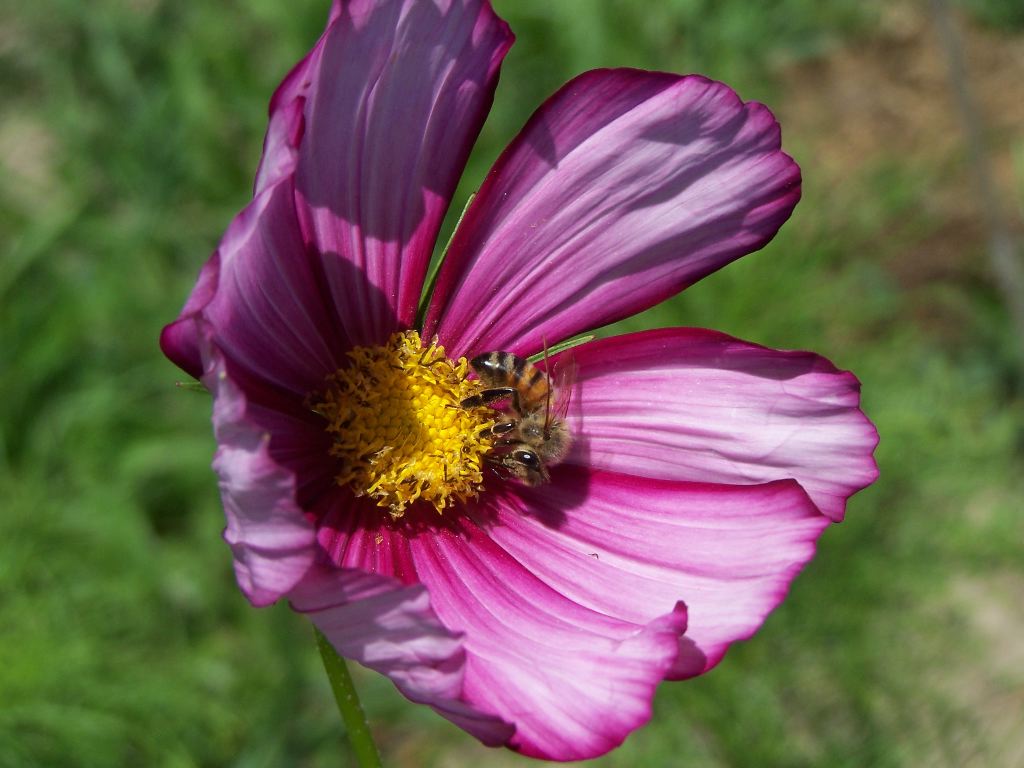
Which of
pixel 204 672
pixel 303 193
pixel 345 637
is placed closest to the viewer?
pixel 345 637

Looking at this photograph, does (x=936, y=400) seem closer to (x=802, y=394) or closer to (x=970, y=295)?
(x=970, y=295)

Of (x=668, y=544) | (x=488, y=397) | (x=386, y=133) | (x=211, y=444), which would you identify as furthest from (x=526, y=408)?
(x=211, y=444)

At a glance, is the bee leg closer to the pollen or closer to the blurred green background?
the pollen

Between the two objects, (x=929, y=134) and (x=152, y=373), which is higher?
(x=929, y=134)

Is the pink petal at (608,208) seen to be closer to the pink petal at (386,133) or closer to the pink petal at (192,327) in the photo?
the pink petal at (386,133)

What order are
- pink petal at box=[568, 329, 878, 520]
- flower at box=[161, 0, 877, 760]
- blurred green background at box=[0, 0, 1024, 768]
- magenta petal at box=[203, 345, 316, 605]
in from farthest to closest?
blurred green background at box=[0, 0, 1024, 768] → pink petal at box=[568, 329, 878, 520] → flower at box=[161, 0, 877, 760] → magenta petal at box=[203, 345, 316, 605]

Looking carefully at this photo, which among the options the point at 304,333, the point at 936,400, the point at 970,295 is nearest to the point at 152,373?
the point at 304,333

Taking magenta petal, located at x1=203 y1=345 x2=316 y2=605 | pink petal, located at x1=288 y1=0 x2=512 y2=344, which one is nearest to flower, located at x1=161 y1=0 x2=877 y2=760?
pink petal, located at x1=288 y1=0 x2=512 y2=344
